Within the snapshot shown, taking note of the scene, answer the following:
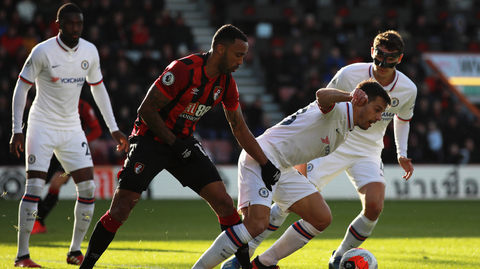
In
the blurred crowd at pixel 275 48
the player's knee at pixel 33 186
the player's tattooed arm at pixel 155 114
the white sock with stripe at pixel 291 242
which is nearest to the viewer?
the player's tattooed arm at pixel 155 114

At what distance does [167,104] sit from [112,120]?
1.59 meters

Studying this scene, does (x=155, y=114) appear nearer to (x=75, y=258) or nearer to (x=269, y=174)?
(x=269, y=174)

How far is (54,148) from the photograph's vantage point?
565cm

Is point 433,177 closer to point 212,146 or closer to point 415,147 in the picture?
point 415,147

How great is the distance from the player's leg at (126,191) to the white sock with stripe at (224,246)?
0.65m

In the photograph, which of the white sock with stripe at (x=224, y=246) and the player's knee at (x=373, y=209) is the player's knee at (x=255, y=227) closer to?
the white sock with stripe at (x=224, y=246)

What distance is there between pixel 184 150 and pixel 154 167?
0.27 metres

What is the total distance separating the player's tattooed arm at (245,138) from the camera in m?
4.57

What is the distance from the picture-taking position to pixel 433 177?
14.2 meters

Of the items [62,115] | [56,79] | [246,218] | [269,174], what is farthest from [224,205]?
[56,79]

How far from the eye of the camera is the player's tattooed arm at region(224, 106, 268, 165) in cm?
457

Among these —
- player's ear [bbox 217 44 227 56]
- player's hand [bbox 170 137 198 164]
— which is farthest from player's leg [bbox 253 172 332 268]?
player's ear [bbox 217 44 227 56]

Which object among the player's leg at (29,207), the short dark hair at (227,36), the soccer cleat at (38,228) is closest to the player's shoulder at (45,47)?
the player's leg at (29,207)

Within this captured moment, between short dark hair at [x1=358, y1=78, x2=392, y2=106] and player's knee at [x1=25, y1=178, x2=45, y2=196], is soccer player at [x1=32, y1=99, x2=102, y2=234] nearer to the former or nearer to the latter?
player's knee at [x1=25, y1=178, x2=45, y2=196]
